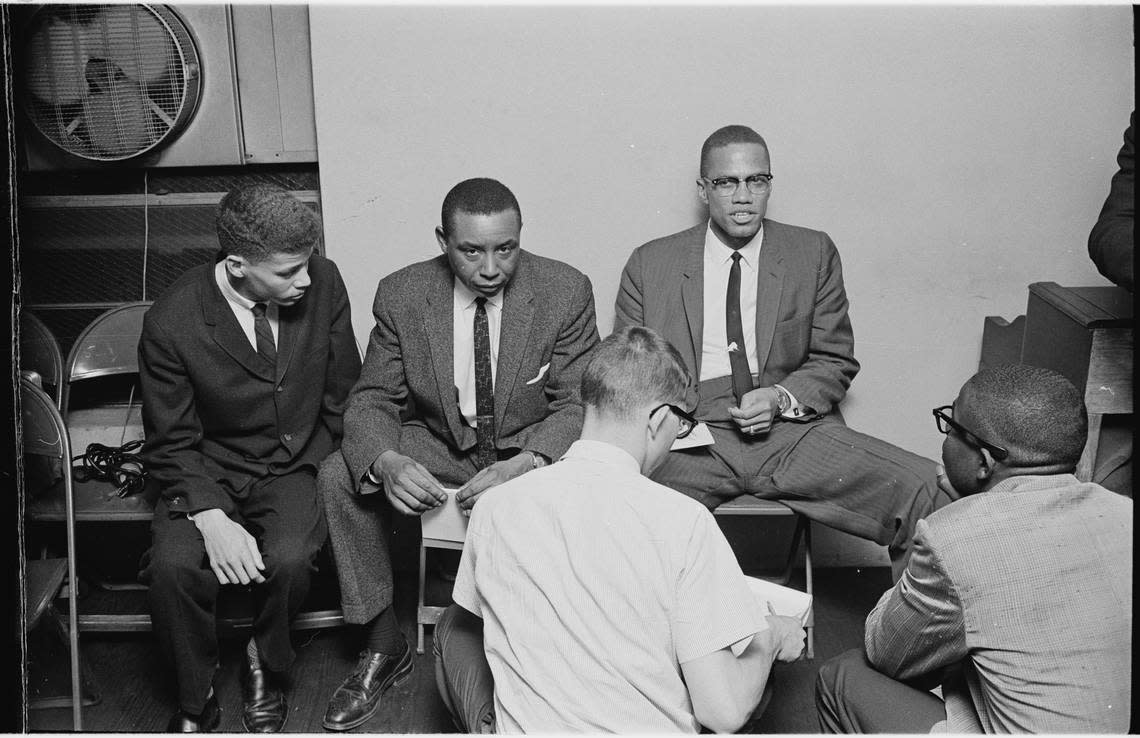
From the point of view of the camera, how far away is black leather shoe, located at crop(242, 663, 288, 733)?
3.03m

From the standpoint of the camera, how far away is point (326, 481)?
10.4ft

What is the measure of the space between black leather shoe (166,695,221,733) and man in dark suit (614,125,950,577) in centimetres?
154

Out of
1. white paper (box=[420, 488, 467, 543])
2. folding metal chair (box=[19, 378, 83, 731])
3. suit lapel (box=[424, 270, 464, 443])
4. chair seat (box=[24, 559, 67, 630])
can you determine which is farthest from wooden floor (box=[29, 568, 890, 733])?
suit lapel (box=[424, 270, 464, 443])

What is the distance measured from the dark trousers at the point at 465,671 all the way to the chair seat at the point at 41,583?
1.11 metres

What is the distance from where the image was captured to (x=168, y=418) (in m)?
3.08

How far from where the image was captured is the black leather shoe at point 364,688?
3029 mm

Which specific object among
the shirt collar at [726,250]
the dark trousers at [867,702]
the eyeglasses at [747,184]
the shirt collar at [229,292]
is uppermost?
the eyeglasses at [747,184]

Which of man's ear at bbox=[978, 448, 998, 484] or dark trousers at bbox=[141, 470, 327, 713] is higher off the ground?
man's ear at bbox=[978, 448, 998, 484]

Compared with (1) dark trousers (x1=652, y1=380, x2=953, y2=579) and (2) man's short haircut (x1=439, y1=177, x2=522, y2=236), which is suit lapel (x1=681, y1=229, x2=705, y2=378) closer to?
(1) dark trousers (x1=652, y1=380, x2=953, y2=579)

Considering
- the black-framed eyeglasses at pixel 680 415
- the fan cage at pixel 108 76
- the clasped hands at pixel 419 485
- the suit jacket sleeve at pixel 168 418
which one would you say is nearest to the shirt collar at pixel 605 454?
the black-framed eyeglasses at pixel 680 415

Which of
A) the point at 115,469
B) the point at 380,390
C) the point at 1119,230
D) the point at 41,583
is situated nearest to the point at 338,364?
the point at 380,390

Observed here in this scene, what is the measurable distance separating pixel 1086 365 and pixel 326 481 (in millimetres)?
2359

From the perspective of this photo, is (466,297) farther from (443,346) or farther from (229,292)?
(229,292)

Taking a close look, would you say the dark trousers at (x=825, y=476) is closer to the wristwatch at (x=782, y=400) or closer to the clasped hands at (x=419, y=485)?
the wristwatch at (x=782, y=400)
